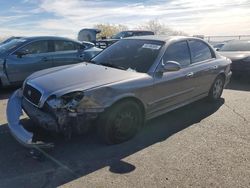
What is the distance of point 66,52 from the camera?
8203 mm

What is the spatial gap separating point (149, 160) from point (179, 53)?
7.18ft

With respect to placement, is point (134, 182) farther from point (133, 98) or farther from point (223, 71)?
point (223, 71)

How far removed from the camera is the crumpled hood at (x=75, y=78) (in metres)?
3.84

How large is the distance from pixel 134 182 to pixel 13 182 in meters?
1.36

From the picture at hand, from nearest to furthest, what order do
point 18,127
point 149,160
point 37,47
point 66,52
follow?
point 18,127 < point 149,160 < point 37,47 < point 66,52

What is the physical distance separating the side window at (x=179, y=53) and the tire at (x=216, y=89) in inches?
47.8

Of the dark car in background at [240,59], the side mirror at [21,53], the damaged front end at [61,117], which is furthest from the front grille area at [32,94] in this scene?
the dark car in background at [240,59]

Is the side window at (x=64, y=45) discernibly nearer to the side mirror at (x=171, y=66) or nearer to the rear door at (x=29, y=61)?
the rear door at (x=29, y=61)

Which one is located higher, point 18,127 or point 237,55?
point 237,55

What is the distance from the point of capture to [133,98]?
4.25 metres

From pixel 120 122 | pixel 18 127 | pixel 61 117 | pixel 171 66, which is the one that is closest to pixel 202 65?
pixel 171 66

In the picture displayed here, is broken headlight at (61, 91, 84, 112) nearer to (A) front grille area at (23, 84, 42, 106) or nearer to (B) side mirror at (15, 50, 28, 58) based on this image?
(A) front grille area at (23, 84, 42, 106)

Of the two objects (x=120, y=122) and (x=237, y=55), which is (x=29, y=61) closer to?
(x=120, y=122)

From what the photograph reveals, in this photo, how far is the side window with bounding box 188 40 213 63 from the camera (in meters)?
5.54
